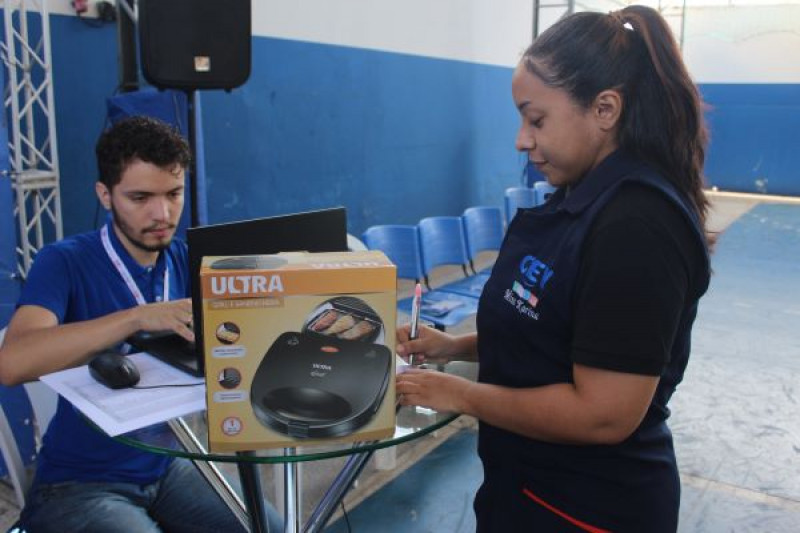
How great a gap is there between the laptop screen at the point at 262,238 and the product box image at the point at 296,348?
14cm

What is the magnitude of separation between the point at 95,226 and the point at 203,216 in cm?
61

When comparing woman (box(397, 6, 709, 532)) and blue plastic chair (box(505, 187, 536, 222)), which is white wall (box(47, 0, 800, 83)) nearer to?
woman (box(397, 6, 709, 532))

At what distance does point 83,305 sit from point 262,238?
541 millimetres

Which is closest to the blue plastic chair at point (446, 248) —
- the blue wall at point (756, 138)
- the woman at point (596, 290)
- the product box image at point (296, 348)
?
the woman at point (596, 290)

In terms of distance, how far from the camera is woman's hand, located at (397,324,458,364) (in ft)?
4.53

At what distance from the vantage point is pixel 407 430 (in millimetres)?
1161

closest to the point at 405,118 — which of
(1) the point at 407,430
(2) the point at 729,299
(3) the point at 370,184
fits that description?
(3) the point at 370,184

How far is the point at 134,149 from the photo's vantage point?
1653 mm

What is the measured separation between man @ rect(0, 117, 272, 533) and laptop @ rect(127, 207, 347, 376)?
0.06 metres

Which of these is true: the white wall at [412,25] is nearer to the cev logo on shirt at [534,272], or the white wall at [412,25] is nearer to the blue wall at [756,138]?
the cev logo on shirt at [534,272]

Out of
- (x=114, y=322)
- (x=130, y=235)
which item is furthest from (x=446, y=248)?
(x=114, y=322)

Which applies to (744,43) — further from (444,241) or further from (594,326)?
A: (594,326)

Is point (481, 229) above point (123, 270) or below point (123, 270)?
below

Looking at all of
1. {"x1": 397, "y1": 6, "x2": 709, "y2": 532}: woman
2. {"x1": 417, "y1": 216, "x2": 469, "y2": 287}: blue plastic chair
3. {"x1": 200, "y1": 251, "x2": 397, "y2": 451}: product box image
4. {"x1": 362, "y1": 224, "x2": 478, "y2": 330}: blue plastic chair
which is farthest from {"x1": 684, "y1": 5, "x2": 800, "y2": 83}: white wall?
{"x1": 200, "y1": 251, "x2": 397, "y2": 451}: product box image
